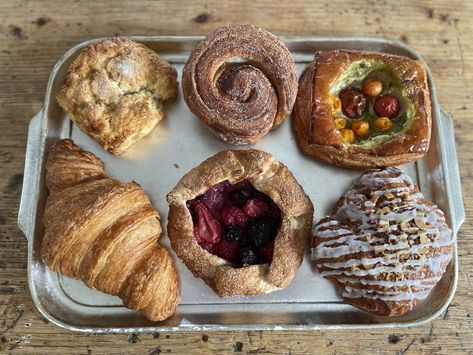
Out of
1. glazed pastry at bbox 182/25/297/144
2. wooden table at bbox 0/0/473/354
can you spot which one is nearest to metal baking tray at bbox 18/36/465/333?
wooden table at bbox 0/0/473/354

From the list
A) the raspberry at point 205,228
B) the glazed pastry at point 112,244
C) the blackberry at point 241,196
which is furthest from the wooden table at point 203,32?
the blackberry at point 241,196

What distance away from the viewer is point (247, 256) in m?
1.84

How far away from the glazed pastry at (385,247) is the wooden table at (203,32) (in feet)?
1.05

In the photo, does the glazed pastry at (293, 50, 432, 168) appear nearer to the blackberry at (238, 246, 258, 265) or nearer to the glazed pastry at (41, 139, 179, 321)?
the blackberry at (238, 246, 258, 265)

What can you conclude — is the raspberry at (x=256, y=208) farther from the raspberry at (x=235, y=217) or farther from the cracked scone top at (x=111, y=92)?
the cracked scone top at (x=111, y=92)

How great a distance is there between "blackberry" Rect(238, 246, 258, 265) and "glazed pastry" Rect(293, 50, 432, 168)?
48cm

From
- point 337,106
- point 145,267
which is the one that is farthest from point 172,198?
point 337,106

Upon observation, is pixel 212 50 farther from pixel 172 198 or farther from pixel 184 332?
pixel 184 332

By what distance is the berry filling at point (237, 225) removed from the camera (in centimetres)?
186

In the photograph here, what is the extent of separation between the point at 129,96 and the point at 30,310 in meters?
0.93

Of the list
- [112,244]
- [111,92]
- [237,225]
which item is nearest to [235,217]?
[237,225]

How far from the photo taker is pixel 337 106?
2025 mm

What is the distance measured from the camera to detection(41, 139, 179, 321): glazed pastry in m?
1.76

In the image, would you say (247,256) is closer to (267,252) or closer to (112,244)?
(267,252)
